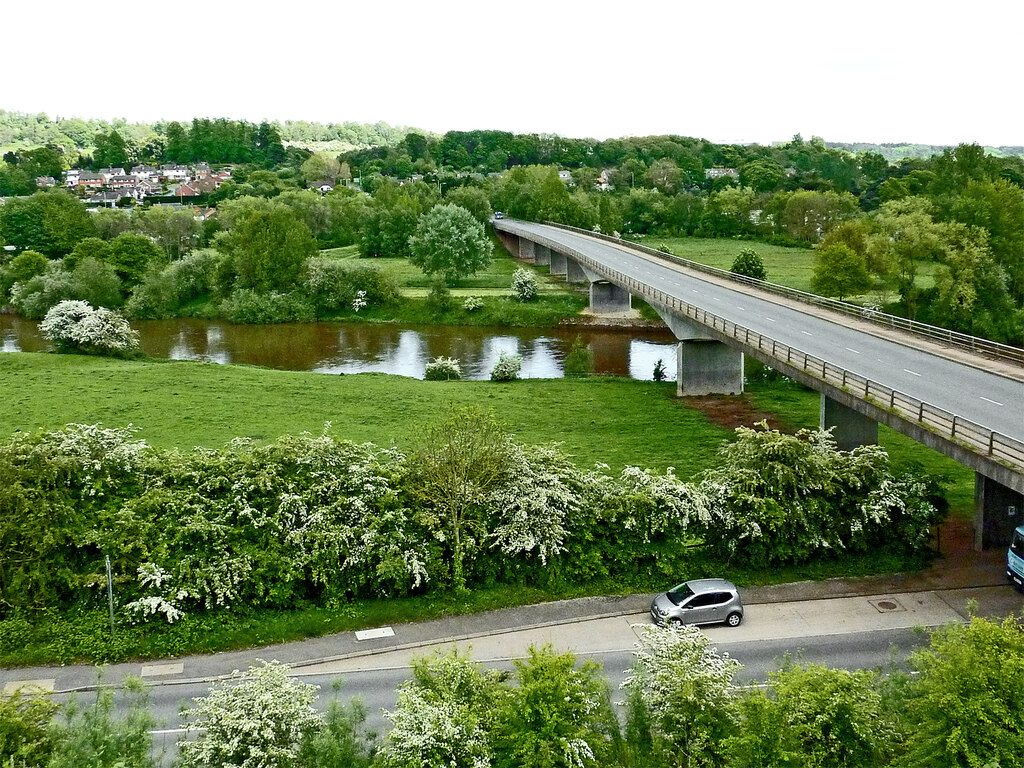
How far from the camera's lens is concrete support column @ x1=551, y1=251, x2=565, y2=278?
104812mm

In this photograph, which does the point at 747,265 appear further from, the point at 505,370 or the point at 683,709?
the point at 683,709

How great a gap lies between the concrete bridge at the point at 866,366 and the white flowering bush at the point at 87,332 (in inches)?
1393

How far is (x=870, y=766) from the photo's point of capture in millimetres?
14445

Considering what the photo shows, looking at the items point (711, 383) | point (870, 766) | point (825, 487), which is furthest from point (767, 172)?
point (870, 766)

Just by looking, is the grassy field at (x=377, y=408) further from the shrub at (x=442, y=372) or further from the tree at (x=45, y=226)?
the tree at (x=45, y=226)

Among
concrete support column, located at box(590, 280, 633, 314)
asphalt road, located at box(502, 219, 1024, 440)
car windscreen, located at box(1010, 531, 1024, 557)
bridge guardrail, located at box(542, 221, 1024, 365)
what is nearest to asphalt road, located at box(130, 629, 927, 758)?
car windscreen, located at box(1010, 531, 1024, 557)

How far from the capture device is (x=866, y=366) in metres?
36.0

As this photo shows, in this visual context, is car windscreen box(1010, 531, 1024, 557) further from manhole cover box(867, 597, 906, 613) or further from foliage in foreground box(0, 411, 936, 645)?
manhole cover box(867, 597, 906, 613)

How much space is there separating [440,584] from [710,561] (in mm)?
8131

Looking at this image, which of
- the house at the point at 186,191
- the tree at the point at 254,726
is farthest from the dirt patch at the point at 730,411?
the house at the point at 186,191

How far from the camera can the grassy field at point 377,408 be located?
4016 centimetres

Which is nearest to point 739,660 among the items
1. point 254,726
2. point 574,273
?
point 254,726

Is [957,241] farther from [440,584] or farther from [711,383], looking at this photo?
[440,584]

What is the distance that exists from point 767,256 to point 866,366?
7411cm
